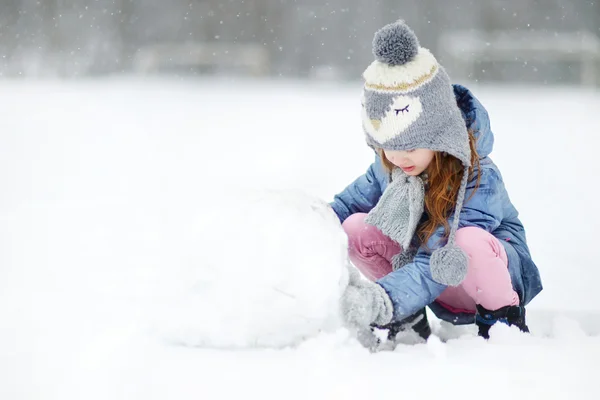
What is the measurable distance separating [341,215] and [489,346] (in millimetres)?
622

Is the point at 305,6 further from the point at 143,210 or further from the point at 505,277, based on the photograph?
the point at 505,277

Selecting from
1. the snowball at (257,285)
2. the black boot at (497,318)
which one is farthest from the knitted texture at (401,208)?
the snowball at (257,285)

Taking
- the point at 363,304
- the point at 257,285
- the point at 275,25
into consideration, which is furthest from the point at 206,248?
the point at 275,25

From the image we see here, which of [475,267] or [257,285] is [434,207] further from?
[257,285]

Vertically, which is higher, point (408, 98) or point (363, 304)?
point (408, 98)

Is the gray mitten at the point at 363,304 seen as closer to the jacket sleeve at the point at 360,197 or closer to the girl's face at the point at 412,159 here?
the girl's face at the point at 412,159

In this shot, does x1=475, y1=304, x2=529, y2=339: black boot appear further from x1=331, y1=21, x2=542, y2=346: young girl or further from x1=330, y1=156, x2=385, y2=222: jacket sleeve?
x1=330, y1=156, x2=385, y2=222: jacket sleeve

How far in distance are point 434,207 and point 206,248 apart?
55 centimetres

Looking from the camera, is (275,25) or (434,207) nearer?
(434,207)

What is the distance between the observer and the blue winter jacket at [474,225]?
4.36 feet

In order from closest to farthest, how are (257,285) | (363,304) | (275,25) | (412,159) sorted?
1. (257,285)
2. (363,304)
3. (412,159)
4. (275,25)

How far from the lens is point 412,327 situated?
4.85ft

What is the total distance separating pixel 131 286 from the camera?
6.08ft

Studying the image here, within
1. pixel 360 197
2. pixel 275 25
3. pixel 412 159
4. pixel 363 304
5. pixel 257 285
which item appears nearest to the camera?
pixel 257 285
